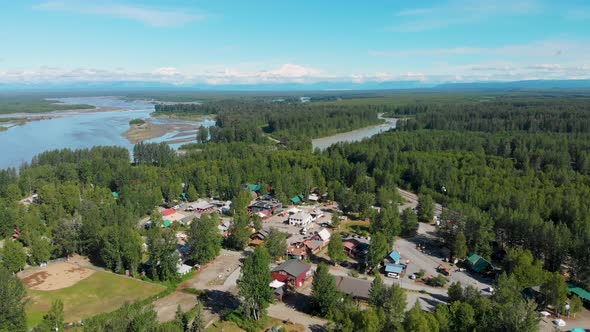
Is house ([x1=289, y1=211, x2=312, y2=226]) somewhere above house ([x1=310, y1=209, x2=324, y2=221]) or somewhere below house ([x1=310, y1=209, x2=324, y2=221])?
above

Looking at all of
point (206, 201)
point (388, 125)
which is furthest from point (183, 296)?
point (388, 125)

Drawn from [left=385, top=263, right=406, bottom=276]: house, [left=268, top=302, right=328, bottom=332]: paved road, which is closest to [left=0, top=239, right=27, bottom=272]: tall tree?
[left=268, top=302, right=328, bottom=332]: paved road

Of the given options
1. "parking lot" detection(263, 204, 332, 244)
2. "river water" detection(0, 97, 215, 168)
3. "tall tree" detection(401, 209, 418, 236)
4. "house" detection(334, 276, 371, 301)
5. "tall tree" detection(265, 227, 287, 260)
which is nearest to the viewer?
"house" detection(334, 276, 371, 301)

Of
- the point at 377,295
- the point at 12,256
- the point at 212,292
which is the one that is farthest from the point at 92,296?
the point at 377,295

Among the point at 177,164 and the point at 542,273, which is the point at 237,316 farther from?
the point at 177,164

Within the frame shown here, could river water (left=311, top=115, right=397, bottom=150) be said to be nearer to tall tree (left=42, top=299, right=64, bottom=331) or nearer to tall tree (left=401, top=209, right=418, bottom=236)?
tall tree (left=401, top=209, right=418, bottom=236)

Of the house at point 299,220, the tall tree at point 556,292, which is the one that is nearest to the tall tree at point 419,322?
the tall tree at point 556,292
